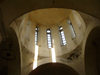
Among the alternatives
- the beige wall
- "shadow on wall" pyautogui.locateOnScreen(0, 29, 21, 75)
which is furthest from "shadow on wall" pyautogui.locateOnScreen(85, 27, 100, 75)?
"shadow on wall" pyautogui.locateOnScreen(0, 29, 21, 75)

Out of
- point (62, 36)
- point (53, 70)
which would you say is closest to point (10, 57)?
point (53, 70)

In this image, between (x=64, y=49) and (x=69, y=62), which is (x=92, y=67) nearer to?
(x=69, y=62)

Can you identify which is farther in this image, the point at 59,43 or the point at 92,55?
the point at 59,43

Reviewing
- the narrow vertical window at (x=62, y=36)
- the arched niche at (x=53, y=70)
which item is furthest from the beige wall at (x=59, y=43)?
the arched niche at (x=53, y=70)

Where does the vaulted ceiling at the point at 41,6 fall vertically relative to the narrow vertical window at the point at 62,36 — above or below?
below

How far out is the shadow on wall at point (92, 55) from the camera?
32.4 feet

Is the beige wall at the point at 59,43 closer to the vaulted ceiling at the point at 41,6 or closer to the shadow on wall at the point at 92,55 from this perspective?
the shadow on wall at the point at 92,55

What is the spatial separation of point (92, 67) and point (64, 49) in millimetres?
2299

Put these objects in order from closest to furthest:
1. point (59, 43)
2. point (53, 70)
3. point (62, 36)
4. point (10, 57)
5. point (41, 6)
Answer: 1. point (41, 6)
2. point (10, 57)
3. point (53, 70)
4. point (59, 43)
5. point (62, 36)

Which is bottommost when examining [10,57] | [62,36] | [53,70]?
[53,70]

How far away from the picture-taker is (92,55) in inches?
402

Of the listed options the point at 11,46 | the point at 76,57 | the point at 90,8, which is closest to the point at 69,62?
the point at 76,57

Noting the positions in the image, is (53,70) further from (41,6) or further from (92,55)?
(41,6)

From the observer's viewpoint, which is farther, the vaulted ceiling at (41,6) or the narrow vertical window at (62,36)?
the narrow vertical window at (62,36)
